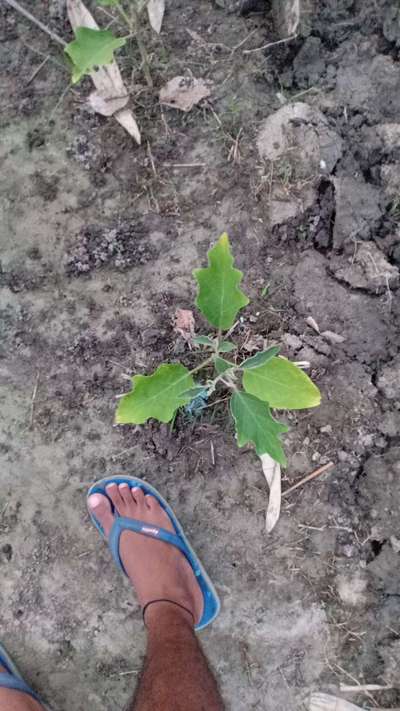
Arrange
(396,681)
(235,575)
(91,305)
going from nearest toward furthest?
(396,681)
(235,575)
(91,305)

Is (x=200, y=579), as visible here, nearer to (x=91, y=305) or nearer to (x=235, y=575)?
(x=235, y=575)

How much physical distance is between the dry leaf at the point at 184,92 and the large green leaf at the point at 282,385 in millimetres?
1374

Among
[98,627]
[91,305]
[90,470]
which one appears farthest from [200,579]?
[91,305]

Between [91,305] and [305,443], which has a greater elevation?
[91,305]

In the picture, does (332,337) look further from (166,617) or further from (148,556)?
(166,617)

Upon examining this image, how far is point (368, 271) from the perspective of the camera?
7.75 feet

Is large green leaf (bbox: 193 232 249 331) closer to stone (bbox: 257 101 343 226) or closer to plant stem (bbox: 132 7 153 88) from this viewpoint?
stone (bbox: 257 101 343 226)

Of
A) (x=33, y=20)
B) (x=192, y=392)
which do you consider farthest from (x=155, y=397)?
(x=33, y=20)

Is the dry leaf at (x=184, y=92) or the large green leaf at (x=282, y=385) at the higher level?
the dry leaf at (x=184, y=92)

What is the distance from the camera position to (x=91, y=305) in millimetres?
2506

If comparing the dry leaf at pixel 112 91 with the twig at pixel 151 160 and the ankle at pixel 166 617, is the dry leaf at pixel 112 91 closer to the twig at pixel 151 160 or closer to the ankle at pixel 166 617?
the twig at pixel 151 160

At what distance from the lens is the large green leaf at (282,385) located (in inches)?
75.6

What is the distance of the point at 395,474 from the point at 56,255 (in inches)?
68.5

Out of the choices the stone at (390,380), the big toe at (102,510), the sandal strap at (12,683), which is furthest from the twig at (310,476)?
the sandal strap at (12,683)
